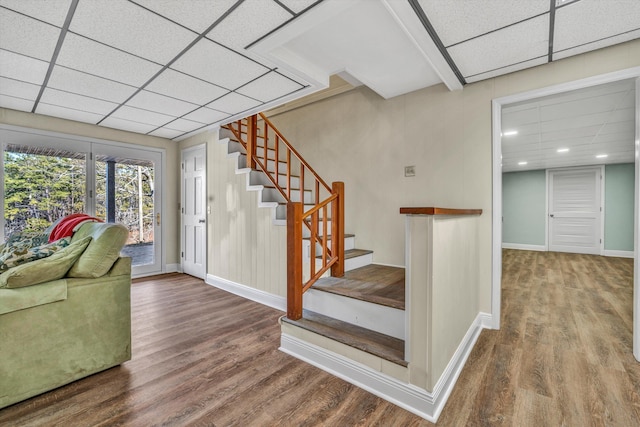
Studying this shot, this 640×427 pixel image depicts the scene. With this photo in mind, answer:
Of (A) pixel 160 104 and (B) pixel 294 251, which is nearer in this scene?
(B) pixel 294 251

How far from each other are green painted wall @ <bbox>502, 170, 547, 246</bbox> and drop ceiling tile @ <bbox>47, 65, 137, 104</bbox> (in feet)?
29.4

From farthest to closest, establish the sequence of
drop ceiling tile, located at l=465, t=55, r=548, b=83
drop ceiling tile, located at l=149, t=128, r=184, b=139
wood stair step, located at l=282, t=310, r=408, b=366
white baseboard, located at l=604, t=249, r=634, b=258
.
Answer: white baseboard, located at l=604, t=249, r=634, b=258 < drop ceiling tile, located at l=149, t=128, r=184, b=139 < drop ceiling tile, located at l=465, t=55, r=548, b=83 < wood stair step, located at l=282, t=310, r=408, b=366

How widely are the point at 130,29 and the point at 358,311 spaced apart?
2.54 m

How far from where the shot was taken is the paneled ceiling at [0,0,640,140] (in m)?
1.71

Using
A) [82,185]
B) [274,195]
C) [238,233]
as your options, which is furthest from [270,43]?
[82,185]

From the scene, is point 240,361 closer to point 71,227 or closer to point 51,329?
point 51,329

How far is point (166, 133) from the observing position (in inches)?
181

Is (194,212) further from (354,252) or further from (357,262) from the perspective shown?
(357,262)

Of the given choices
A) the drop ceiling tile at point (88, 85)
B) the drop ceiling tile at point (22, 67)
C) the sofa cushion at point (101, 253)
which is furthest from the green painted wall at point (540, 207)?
the drop ceiling tile at point (22, 67)

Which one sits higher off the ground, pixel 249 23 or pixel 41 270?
pixel 249 23

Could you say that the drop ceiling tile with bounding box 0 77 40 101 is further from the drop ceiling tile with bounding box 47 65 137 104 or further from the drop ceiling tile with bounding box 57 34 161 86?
the drop ceiling tile with bounding box 57 34 161 86

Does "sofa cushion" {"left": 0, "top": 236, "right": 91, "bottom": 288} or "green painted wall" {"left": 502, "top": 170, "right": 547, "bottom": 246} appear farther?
"green painted wall" {"left": 502, "top": 170, "right": 547, "bottom": 246}

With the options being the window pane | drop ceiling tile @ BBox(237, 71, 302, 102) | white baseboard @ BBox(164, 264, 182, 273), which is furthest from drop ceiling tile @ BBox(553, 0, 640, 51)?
white baseboard @ BBox(164, 264, 182, 273)

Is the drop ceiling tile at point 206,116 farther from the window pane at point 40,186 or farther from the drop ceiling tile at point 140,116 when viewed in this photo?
the window pane at point 40,186
